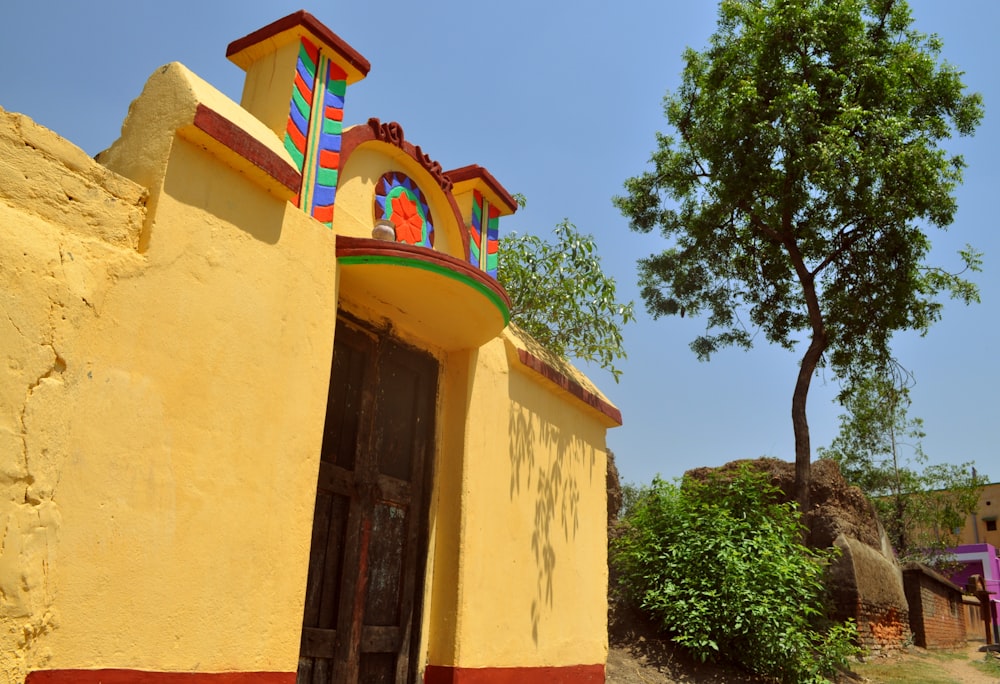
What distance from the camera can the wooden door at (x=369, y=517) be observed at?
15.1ft

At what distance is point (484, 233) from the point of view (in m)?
6.52

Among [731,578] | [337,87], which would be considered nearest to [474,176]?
[337,87]

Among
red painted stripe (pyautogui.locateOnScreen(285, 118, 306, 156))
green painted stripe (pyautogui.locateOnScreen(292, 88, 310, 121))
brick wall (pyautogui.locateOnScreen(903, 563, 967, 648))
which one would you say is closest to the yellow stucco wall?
red painted stripe (pyautogui.locateOnScreen(285, 118, 306, 156))

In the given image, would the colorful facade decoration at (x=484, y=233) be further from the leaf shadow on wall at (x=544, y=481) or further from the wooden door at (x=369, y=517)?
the wooden door at (x=369, y=517)

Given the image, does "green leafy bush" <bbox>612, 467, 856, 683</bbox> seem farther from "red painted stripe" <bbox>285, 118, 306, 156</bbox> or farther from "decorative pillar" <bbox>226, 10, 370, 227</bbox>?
"red painted stripe" <bbox>285, 118, 306, 156</bbox>

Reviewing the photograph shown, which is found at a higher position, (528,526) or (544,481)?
(544,481)

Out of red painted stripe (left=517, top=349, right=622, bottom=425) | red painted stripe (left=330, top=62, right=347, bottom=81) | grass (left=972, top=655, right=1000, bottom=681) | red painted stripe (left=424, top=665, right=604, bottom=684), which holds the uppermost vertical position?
red painted stripe (left=330, top=62, right=347, bottom=81)

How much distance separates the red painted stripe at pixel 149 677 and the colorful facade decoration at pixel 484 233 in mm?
3537

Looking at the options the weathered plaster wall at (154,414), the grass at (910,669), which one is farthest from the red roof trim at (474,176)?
the grass at (910,669)

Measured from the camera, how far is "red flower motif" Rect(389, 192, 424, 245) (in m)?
5.41

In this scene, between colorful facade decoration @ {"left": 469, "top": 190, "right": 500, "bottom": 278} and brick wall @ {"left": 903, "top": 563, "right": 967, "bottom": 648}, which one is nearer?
colorful facade decoration @ {"left": 469, "top": 190, "right": 500, "bottom": 278}

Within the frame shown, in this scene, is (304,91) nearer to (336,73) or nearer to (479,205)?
(336,73)

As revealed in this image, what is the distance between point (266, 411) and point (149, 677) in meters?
1.27

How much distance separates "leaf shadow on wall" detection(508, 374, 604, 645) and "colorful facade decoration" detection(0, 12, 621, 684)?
0.11 ft
